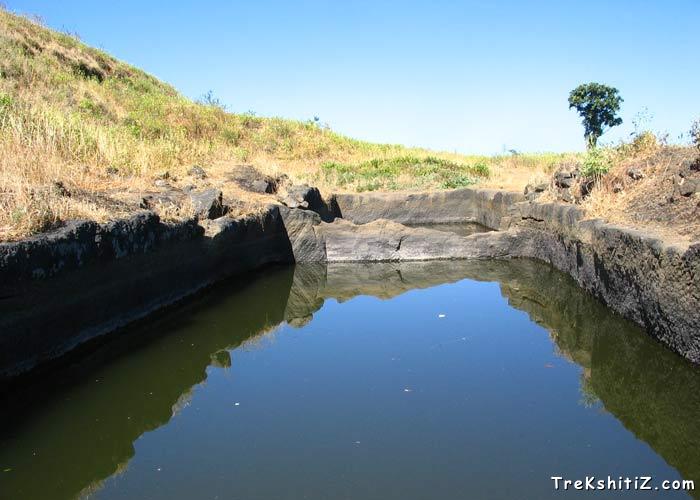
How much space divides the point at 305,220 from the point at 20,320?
6.75 m

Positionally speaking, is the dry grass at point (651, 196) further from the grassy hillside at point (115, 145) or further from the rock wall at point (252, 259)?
the grassy hillside at point (115, 145)

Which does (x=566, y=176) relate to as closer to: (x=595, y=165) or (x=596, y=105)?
(x=595, y=165)

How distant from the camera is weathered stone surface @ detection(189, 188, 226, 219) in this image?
9438mm

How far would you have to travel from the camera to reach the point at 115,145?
11.2 m

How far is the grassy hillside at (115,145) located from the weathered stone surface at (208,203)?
89cm

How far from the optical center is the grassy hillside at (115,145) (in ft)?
24.5

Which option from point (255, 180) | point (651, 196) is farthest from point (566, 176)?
point (255, 180)

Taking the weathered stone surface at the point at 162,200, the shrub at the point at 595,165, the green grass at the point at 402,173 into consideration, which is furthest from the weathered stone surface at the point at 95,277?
the green grass at the point at 402,173

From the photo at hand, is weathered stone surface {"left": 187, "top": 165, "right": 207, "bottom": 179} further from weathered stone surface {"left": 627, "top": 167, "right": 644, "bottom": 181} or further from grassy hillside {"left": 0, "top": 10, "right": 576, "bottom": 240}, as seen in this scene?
weathered stone surface {"left": 627, "top": 167, "right": 644, "bottom": 181}

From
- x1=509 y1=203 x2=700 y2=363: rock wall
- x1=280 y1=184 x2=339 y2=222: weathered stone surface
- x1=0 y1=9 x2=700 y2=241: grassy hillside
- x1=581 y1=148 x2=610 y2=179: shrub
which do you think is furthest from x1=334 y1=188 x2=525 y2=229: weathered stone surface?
x1=509 y1=203 x2=700 y2=363: rock wall

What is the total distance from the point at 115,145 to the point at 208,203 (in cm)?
289

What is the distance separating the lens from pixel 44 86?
56.9 ft

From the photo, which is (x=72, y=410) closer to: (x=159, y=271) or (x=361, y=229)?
(x=159, y=271)

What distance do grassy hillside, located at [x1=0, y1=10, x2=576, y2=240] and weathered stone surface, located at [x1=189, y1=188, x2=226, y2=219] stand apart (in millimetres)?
894
